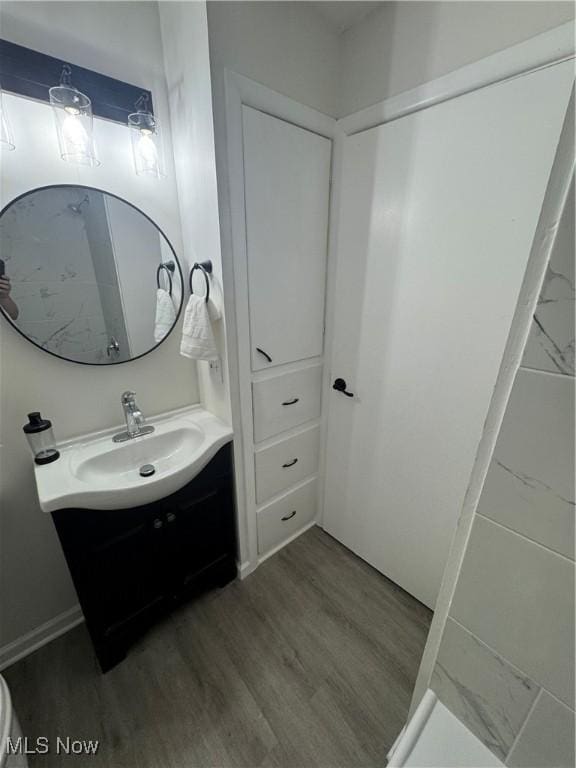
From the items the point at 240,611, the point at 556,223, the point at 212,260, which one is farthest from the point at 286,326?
the point at 240,611

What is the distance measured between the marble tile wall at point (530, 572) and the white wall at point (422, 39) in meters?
0.89

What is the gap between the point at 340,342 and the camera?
1517 mm

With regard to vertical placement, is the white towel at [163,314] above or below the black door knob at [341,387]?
above

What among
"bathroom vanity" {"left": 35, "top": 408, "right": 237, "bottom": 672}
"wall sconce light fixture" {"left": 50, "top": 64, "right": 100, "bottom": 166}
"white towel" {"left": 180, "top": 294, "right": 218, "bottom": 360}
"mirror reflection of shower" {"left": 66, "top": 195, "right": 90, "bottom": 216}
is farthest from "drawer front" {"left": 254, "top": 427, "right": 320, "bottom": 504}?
"wall sconce light fixture" {"left": 50, "top": 64, "right": 100, "bottom": 166}

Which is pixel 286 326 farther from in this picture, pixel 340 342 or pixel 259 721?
pixel 259 721

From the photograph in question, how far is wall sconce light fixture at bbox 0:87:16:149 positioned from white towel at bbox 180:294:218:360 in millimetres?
696

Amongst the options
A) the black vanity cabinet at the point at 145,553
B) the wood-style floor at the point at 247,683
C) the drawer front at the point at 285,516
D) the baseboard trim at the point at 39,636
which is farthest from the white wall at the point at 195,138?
the baseboard trim at the point at 39,636

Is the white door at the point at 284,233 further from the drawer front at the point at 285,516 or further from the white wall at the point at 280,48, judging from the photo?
the drawer front at the point at 285,516

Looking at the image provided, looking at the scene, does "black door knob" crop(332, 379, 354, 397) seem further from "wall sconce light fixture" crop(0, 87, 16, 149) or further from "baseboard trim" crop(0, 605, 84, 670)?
"baseboard trim" crop(0, 605, 84, 670)

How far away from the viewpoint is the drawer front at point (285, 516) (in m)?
1.63

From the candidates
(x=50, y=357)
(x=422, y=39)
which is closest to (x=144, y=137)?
(x=50, y=357)

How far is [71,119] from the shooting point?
40.1 inches

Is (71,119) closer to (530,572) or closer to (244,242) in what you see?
(244,242)

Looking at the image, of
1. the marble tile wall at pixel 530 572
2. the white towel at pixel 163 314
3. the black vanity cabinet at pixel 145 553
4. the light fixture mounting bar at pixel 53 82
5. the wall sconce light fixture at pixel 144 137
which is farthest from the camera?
the white towel at pixel 163 314
